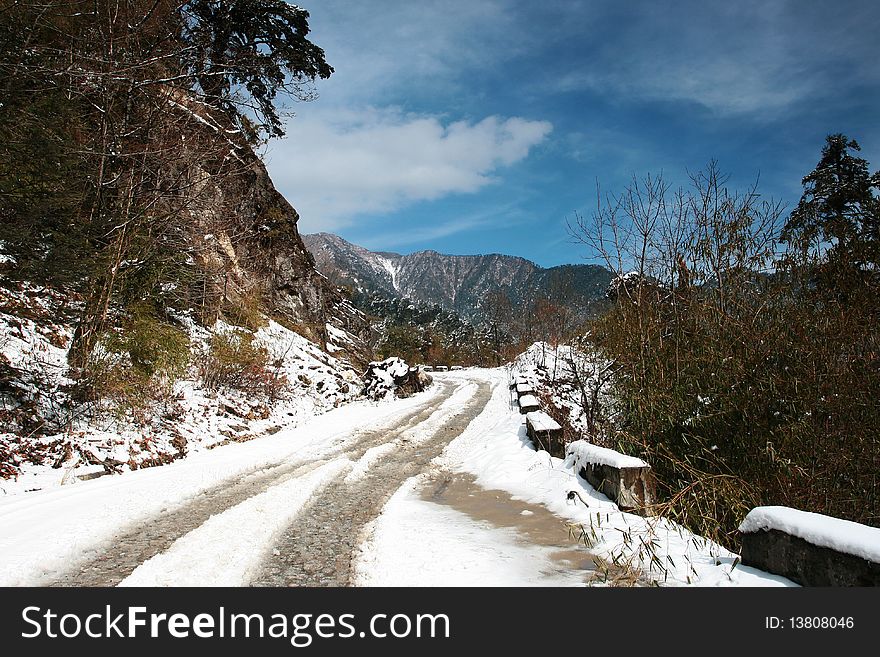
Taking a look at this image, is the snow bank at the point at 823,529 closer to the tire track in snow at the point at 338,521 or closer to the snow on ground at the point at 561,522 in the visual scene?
the snow on ground at the point at 561,522

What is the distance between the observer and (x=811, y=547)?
252cm

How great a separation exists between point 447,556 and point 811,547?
7.37ft

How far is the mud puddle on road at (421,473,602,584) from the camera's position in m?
3.42

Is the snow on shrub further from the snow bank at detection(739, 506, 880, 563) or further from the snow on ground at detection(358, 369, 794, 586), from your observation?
the snow bank at detection(739, 506, 880, 563)

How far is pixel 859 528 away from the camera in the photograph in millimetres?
2396

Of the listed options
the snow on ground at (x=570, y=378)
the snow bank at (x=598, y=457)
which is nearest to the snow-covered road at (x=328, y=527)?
the snow bank at (x=598, y=457)

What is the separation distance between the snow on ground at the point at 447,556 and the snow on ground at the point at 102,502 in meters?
2.20

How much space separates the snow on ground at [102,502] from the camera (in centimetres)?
335

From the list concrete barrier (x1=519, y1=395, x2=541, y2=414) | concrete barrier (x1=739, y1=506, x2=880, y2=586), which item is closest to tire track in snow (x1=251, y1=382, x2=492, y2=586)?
concrete barrier (x1=519, y1=395, x2=541, y2=414)

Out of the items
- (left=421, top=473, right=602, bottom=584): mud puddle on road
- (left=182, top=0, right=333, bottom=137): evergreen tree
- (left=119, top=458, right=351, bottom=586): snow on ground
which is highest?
(left=182, top=0, right=333, bottom=137): evergreen tree

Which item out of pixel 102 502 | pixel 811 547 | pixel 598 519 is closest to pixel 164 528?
pixel 102 502

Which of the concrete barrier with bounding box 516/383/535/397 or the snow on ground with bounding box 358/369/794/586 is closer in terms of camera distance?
the snow on ground with bounding box 358/369/794/586

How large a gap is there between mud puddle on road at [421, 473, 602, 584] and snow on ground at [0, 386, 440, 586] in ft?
8.06
